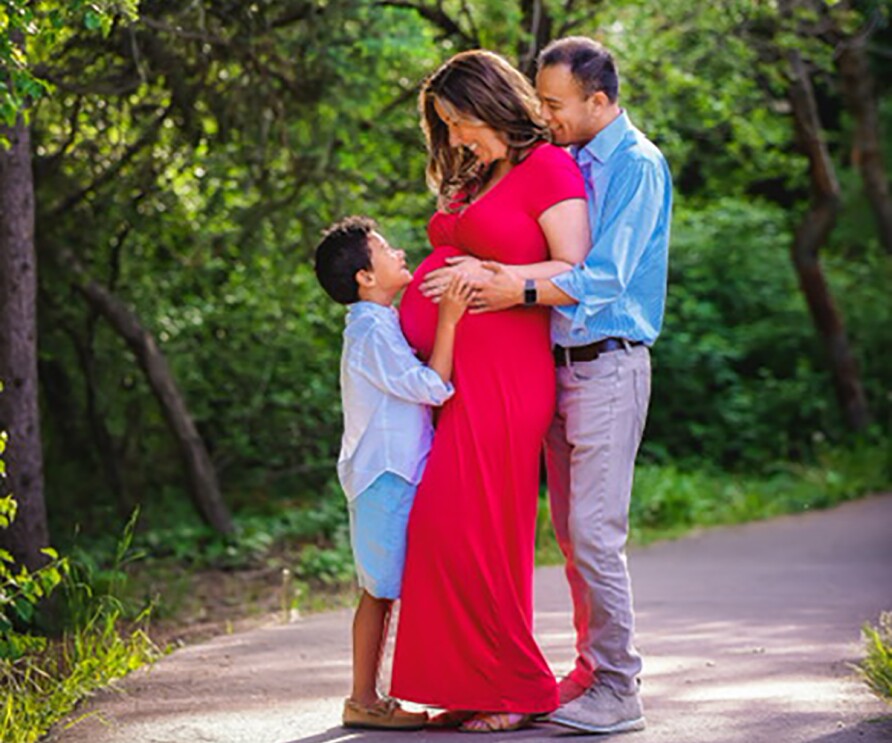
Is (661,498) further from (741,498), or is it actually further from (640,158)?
(640,158)

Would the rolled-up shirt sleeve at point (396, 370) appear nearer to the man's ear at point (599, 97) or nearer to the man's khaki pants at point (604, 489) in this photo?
the man's khaki pants at point (604, 489)

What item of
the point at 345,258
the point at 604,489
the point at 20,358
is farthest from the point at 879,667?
the point at 20,358

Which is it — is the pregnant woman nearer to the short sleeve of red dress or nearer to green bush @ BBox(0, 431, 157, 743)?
the short sleeve of red dress

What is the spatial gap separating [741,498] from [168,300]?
5.08 m

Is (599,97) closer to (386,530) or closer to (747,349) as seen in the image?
(386,530)

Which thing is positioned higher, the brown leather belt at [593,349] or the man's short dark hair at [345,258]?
the man's short dark hair at [345,258]

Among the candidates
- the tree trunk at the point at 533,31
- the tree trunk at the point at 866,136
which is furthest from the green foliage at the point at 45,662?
the tree trunk at the point at 866,136

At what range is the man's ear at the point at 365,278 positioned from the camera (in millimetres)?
5094

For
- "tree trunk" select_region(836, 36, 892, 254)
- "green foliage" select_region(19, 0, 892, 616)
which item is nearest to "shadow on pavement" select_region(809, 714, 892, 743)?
"green foliage" select_region(19, 0, 892, 616)

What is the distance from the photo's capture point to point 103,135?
1048cm

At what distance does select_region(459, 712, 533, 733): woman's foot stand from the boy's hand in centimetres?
119

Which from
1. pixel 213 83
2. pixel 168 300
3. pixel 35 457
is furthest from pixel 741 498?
pixel 35 457

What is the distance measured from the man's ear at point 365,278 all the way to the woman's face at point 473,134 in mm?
497

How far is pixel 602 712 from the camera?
194 inches
